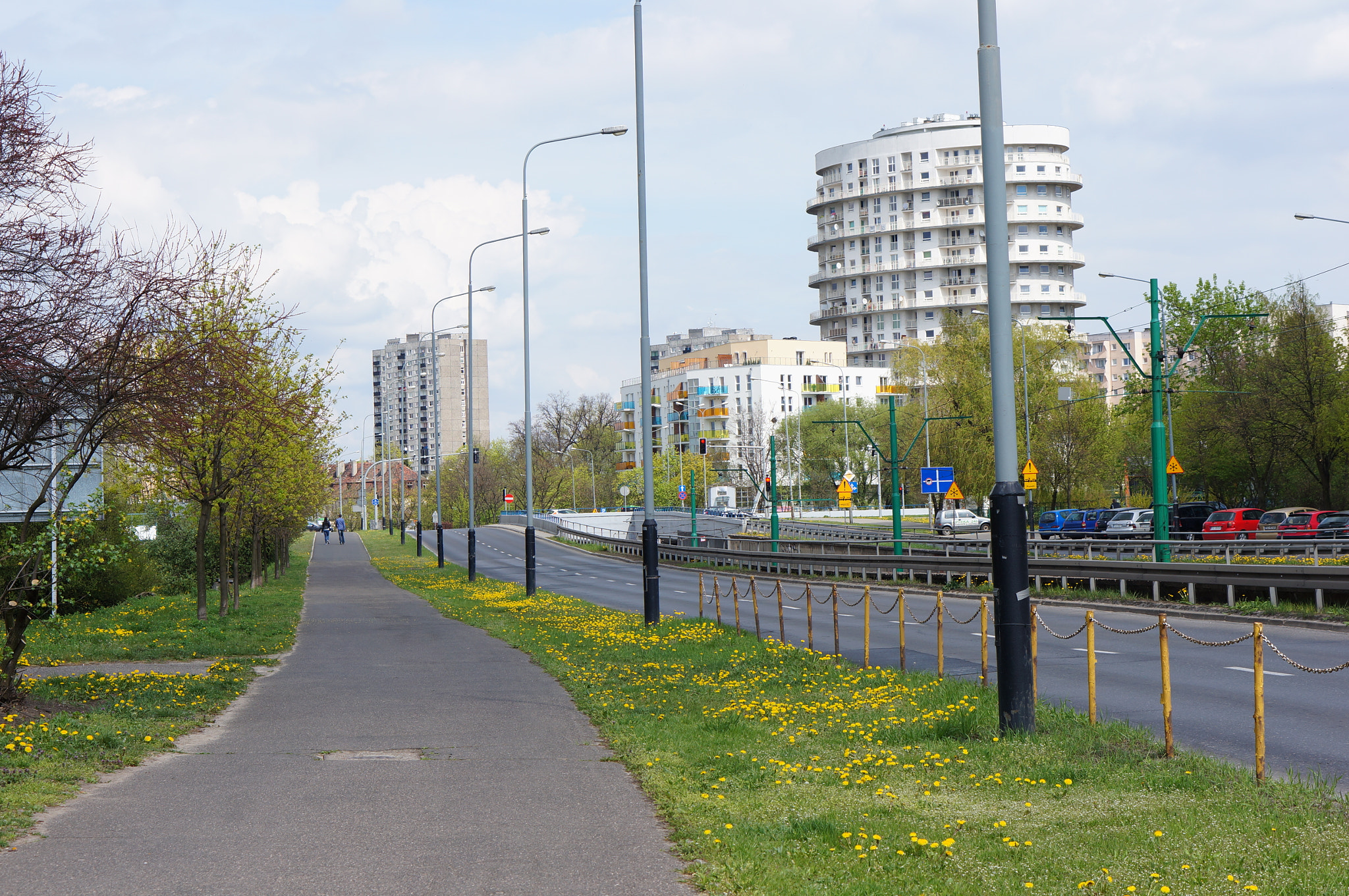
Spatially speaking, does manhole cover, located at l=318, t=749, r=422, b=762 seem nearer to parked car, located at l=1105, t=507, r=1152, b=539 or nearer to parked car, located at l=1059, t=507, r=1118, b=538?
parked car, located at l=1105, t=507, r=1152, b=539

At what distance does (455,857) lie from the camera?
→ 7.13 meters

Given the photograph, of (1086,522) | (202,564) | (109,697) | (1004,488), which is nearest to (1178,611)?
(1004,488)

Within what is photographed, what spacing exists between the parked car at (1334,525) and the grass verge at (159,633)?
103 ft

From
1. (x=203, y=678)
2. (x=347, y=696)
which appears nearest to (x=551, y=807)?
(x=347, y=696)

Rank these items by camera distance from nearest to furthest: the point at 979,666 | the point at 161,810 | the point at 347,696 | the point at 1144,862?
the point at 1144,862
the point at 161,810
the point at 347,696
the point at 979,666

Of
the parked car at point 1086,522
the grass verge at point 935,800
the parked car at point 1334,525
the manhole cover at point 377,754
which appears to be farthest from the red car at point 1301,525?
the manhole cover at point 377,754

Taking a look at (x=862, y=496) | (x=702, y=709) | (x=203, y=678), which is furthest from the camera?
(x=862, y=496)

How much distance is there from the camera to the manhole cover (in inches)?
422

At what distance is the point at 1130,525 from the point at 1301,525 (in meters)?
10.7

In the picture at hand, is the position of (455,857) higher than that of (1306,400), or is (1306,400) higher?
(1306,400)

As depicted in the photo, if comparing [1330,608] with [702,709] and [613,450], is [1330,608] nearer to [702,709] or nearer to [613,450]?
[702,709]

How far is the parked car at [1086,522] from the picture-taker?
185 ft

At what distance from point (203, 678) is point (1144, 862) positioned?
1284cm

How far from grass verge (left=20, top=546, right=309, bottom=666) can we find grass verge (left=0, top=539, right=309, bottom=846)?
3cm
